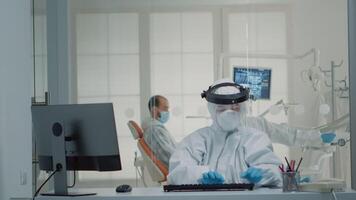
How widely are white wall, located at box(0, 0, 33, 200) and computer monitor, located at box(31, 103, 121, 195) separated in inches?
25.7

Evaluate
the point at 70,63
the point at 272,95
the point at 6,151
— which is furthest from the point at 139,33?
the point at 6,151

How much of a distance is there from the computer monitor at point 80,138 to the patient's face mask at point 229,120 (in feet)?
3.34

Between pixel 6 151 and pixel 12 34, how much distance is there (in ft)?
2.31

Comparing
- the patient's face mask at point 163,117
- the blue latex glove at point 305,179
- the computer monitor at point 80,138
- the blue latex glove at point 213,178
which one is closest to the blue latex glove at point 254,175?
the blue latex glove at point 213,178

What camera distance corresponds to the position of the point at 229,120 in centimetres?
329

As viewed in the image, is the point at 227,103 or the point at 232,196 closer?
the point at 232,196

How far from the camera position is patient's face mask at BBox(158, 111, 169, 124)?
409 centimetres

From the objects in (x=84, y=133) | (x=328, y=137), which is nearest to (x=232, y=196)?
(x=84, y=133)

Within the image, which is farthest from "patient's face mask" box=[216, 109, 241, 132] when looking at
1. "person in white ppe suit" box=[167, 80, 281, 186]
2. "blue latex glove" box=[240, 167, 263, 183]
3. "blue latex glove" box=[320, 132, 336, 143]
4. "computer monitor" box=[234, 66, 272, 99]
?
"blue latex glove" box=[320, 132, 336, 143]

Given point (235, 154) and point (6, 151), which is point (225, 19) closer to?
point (235, 154)

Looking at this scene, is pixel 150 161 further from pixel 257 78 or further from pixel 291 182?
pixel 291 182

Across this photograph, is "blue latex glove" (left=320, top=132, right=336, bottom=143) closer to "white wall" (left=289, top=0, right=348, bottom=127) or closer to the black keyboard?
"white wall" (left=289, top=0, right=348, bottom=127)

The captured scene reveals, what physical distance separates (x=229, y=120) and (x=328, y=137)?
3.71ft

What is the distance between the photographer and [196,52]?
408 cm
